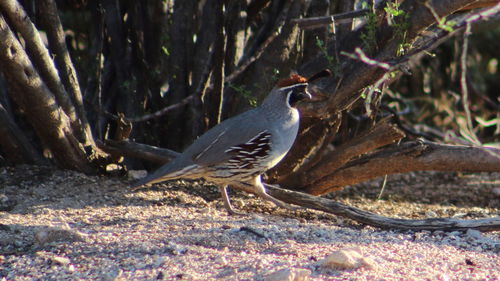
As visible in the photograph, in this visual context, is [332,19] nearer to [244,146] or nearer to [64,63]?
[244,146]

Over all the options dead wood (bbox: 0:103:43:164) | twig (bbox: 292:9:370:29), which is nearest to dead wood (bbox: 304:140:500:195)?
twig (bbox: 292:9:370:29)

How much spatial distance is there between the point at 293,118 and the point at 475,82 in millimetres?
4854

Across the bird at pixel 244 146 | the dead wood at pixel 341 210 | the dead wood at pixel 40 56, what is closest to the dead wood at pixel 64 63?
the dead wood at pixel 40 56

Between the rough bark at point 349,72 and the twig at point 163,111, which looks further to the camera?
the twig at point 163,111

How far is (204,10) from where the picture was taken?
588 cm

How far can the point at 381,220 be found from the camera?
4660 millimetres

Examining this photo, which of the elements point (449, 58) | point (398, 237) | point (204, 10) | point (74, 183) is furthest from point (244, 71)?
point (449, 58)

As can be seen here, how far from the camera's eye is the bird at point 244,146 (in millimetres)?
4836

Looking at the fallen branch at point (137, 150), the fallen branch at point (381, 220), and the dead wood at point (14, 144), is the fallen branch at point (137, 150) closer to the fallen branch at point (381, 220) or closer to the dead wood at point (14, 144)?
the dead wood at point (14, 144)

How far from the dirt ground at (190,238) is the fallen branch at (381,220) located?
2.5 inches

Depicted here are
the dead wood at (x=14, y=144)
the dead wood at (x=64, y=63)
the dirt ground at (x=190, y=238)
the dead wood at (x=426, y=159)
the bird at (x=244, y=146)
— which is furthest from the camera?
the dead wood at (x=14, y=144)

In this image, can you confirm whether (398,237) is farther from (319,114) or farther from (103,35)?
(103,35)

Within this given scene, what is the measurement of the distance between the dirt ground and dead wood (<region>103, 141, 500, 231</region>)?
0.07 m

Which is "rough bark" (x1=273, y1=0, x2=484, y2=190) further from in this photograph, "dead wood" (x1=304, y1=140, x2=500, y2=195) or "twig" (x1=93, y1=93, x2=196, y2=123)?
"twig" (x1=93, y1=93, x2=196, y2=123)
